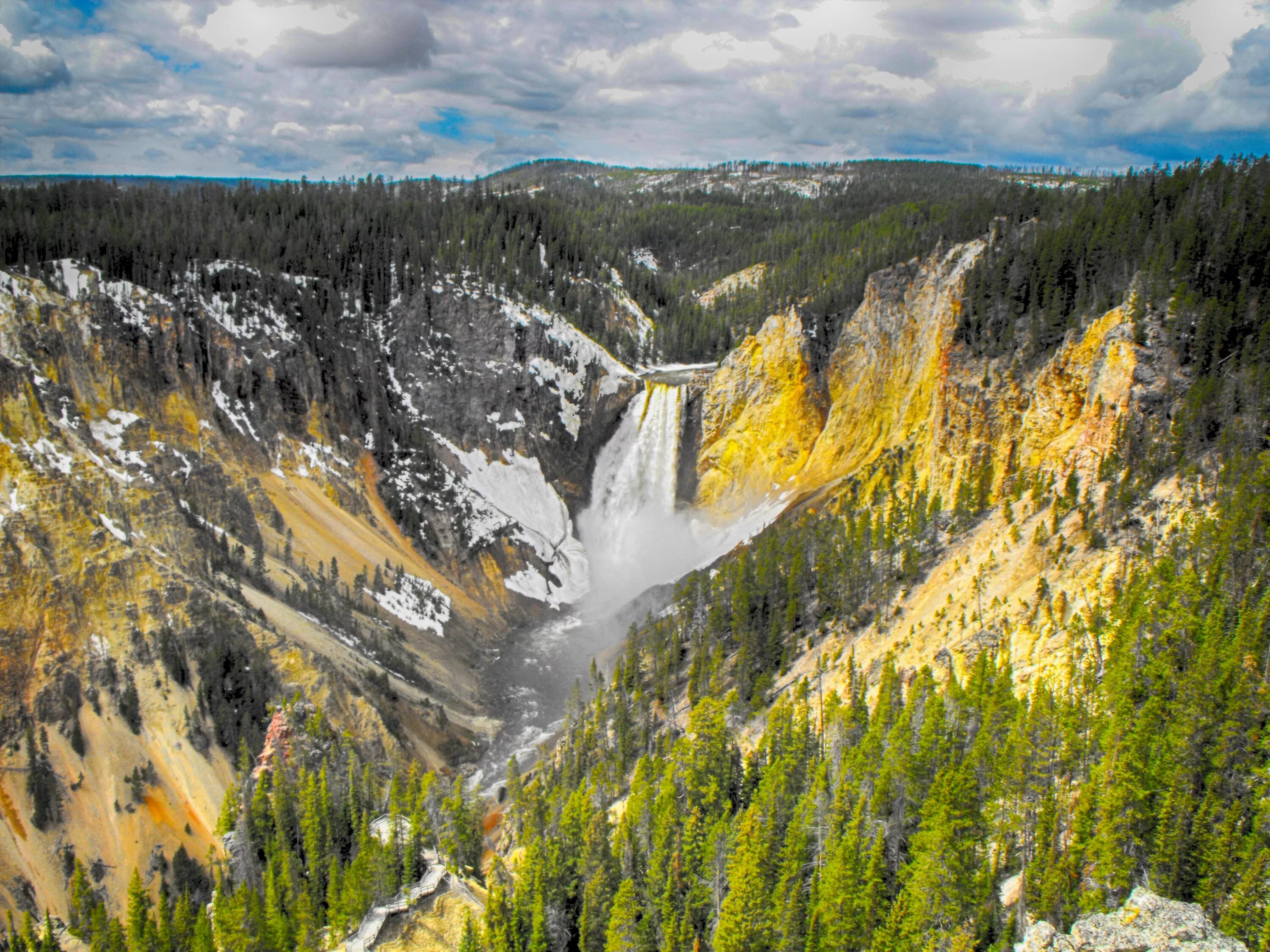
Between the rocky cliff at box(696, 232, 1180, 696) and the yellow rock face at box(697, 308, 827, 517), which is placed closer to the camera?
the rocky cliff at box(696, 232, 1180, 696)

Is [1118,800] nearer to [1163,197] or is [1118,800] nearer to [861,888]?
[861,888]

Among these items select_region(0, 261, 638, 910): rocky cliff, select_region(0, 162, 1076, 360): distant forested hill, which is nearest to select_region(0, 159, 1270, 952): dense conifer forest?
select_region(0, 261, 638, 910): rocky cliff

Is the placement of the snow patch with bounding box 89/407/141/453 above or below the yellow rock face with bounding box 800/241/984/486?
below

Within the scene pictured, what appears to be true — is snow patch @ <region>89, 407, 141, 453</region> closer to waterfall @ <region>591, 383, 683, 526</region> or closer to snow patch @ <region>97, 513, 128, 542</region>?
snow patch @ <region>97, 513, 128, 542</region>

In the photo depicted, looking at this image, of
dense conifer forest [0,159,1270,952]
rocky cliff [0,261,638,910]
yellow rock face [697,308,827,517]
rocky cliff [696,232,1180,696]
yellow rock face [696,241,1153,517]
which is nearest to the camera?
dense conifer forest [0,159,1270,952]

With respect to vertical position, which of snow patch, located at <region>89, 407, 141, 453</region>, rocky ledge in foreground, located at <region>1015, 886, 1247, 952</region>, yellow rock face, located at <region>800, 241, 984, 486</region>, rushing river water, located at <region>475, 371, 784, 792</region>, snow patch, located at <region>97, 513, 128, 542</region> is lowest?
rushing river water, located at <region>475, 371, 784, 792</region>

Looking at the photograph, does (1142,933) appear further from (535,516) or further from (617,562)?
(535,516)

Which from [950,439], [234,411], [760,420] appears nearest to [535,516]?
[760,420]
